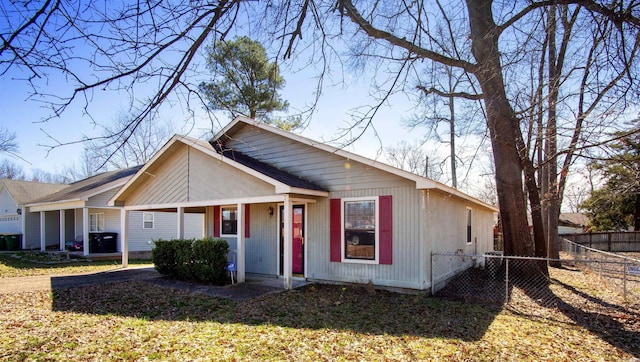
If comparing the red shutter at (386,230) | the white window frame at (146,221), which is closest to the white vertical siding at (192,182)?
the red shutter at (386,230)

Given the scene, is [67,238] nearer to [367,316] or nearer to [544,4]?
[367,316]

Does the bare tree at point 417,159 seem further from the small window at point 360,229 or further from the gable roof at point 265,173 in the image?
the gable roof at point 265,173

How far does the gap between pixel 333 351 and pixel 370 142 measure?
2.78 meters

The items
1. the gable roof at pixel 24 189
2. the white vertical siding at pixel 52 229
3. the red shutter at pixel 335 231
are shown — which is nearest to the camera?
the red shutter at pixel 335 231

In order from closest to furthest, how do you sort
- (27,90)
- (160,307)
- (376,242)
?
(27,90) → (160,307) → (376,242)

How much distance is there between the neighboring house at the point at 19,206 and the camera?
21.9 meters

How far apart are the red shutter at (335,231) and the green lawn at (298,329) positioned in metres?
1.22

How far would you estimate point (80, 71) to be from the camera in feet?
10.2

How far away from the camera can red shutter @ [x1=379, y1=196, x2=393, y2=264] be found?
331 inches

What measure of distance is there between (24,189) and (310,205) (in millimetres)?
24248

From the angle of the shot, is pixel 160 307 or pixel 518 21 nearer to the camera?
pixel 518 21

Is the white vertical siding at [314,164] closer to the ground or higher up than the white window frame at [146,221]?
higher up

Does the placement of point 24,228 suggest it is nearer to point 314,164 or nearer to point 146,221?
point 146,221

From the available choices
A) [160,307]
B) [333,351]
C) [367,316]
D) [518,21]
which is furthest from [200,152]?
[518,21]
